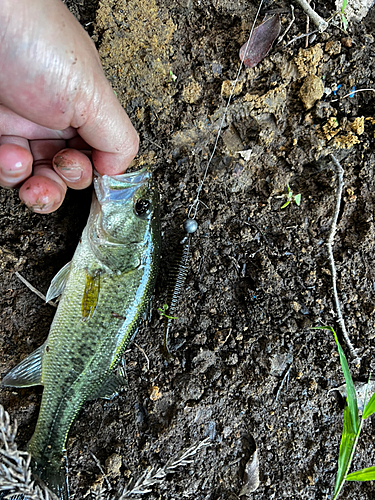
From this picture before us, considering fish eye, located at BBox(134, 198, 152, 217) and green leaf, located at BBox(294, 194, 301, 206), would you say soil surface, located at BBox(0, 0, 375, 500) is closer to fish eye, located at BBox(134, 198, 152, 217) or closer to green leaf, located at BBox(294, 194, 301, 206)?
green leaf, located at BBox(294, 194, 301, 206)

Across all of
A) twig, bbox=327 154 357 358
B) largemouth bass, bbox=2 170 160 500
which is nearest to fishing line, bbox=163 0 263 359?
largemouth bass, bbox=2 170 160 500

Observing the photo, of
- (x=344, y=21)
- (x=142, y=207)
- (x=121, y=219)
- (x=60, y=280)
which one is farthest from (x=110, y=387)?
(x=344, y=21)

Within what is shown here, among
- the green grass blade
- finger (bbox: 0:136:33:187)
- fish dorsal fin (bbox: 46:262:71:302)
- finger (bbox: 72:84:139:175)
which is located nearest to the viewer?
finger (bbox: 72:84:139:175)

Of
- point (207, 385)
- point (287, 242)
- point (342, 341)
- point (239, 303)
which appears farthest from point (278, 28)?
point (207, 385)

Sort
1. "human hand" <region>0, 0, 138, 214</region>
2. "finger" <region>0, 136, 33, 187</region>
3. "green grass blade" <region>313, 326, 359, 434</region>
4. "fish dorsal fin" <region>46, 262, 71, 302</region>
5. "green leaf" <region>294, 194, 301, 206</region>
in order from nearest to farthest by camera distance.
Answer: "human hand" <region>0, 0, 138, 214</region> < "finger" <region>0, 136, 33, 187</region> < "green grass blade" <region>313, 326, 359, 434</region> < "fish dorsal fin" <region>46, 262, 71, 302</region> < "green leaf" <region>294, 194, 301, 206</region>

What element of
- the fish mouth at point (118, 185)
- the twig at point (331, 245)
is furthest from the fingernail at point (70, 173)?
the twig at point (331, 245)

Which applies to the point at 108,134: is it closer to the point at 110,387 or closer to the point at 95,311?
the point at 95,311
